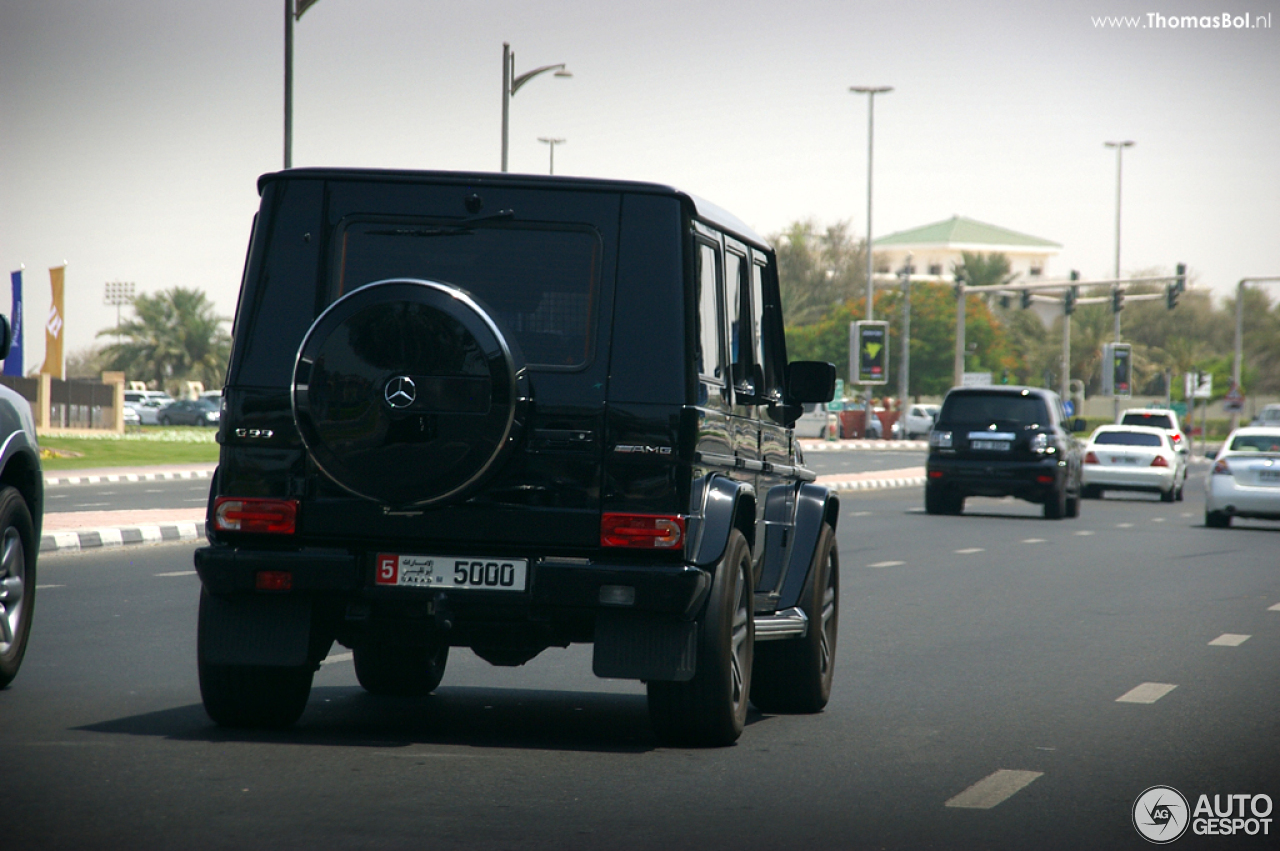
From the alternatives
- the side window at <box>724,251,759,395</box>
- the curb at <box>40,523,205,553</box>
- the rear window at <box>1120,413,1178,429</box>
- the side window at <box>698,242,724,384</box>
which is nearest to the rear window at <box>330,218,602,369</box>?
the side window at <box>698,242,724,384</box>

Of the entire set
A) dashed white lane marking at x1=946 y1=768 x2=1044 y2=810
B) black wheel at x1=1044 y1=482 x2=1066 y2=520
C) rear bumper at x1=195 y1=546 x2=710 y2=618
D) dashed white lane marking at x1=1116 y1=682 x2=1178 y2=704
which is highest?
rear bumper at x1=195 y1=546 x2=710 y2=618

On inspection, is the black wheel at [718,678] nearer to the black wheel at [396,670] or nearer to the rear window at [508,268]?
the rear window at [508,268]

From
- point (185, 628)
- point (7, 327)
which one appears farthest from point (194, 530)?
point (7, 327)

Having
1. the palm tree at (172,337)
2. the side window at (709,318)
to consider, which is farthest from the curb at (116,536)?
the palm tree at (172,337)

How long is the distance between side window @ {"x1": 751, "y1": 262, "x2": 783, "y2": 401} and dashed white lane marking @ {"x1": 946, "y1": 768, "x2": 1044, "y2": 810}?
2101 mm

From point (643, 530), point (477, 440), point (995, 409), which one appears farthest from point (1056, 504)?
point (477, 440)

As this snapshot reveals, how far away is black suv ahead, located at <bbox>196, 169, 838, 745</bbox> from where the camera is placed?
6.48 meters

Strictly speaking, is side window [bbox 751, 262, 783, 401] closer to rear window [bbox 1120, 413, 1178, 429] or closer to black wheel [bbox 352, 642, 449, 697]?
black wheel [bbox 352, 642, 449, 697]

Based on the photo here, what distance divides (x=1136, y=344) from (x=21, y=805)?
4240 inches

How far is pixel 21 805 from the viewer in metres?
5.59

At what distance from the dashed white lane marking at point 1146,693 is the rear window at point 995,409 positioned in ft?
55.5

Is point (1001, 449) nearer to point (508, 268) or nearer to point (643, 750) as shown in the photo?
point (643, 750)

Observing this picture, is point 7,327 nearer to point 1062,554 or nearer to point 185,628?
point 185,628

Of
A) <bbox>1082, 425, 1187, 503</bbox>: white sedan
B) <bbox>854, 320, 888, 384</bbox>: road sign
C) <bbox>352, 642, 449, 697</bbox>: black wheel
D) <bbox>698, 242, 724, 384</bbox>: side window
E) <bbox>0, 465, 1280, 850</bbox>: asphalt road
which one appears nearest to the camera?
<bbox>0, 465, 1280, 850</bbox>: asphalt road
